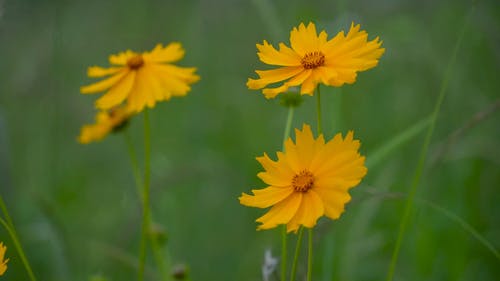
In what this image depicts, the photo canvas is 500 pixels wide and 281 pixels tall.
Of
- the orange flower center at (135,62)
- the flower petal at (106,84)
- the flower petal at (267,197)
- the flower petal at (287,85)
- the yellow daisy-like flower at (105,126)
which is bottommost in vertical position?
the flower petal at (267,197)

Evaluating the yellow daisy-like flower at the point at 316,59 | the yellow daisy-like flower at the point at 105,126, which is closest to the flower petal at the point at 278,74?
the yellow daisy-like flower at the point at 316,59

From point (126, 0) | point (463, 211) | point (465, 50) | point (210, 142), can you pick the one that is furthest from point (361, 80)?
point (126, 0)

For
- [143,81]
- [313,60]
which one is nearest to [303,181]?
[313,60]

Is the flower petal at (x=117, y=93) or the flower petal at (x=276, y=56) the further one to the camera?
the flower petal at (x=117, y=93)

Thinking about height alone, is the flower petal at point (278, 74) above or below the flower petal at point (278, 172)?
above

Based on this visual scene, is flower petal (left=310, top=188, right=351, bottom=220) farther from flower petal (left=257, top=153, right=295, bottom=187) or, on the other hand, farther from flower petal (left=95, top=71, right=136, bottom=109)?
flower petal (left=95, top=71, right=136, bottom=109)

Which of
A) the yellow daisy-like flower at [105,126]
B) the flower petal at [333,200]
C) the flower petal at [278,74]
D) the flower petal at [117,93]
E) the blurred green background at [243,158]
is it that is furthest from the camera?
the blurred green background at [243,158]

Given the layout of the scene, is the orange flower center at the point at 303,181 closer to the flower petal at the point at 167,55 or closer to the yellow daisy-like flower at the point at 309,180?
the yellow daisy-like flower at the point at 309,180

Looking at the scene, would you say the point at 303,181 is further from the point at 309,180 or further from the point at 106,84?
the point at 106,84
